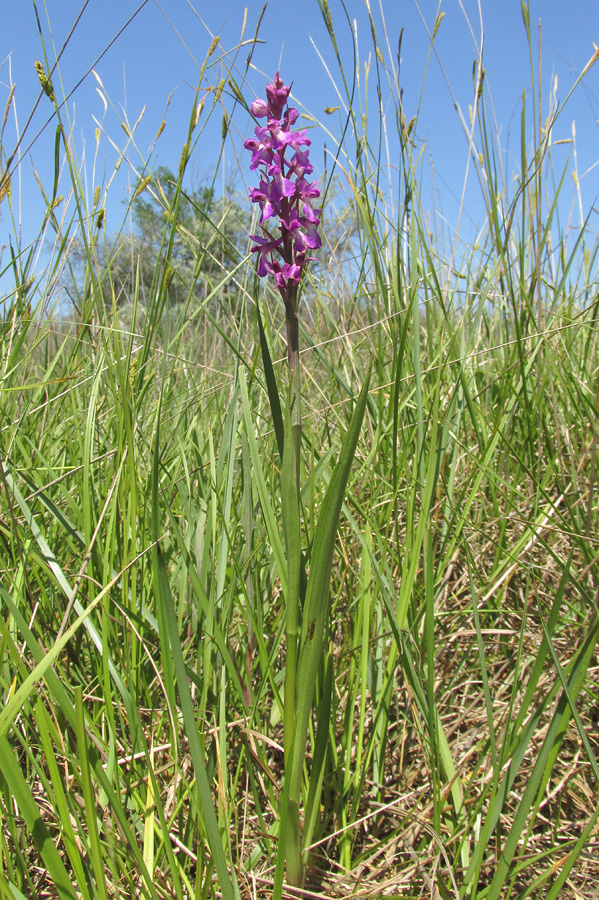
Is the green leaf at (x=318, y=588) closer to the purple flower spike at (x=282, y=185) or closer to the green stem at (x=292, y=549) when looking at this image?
the green stem at (x=292, y=549)

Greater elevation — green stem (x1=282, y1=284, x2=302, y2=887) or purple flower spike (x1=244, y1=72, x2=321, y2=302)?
purple flower spike (x1=244, y1=72, x2=321, y2=302)

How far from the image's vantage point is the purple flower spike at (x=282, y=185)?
825 millimetres

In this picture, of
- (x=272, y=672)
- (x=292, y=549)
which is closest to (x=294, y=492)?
(x=292, y=549)

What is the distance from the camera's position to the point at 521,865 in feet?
2.40

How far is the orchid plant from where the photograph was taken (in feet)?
2.39

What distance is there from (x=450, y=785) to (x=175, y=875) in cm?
38

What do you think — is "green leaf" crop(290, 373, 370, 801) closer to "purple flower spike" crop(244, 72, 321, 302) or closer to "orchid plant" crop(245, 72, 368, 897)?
"orchid plant" crop(245, 72, 368, 897)

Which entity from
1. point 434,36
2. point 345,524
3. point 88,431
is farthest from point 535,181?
point 88,431

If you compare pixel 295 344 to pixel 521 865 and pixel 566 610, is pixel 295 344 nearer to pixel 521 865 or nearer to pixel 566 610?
pixel 521 865

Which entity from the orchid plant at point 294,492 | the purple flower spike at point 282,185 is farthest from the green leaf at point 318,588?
the purple flower spike at point 282,185

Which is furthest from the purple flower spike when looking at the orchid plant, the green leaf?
the green leaf

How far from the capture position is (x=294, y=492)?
2.51 ft

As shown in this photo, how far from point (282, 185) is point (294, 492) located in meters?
0.43

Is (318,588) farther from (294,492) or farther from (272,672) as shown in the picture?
(272,672)
